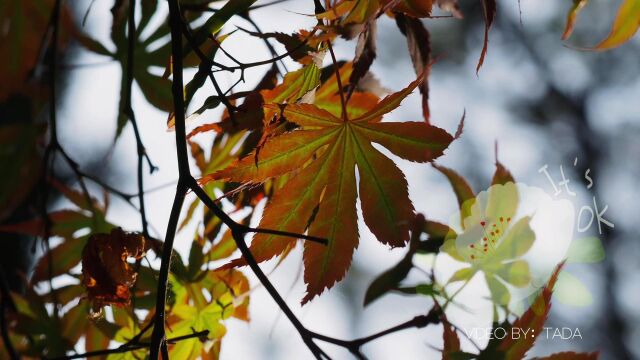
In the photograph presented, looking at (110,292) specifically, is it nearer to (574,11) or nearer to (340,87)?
(340,87)

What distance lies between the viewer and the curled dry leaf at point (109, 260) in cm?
44

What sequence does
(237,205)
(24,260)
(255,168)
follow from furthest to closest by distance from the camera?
(24,260) < (237,205) < (255,168)

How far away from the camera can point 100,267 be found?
17.5 inches

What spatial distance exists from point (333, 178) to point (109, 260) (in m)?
0.15

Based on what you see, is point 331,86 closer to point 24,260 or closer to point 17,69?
point 17,69

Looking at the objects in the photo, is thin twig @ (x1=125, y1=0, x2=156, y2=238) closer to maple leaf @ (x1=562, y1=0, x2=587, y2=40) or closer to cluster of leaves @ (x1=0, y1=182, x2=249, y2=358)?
cluster of leaves @ (x1=0, y1=182, x2=249, y2=358)

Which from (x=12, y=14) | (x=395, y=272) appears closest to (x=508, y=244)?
(x=395, y=272)

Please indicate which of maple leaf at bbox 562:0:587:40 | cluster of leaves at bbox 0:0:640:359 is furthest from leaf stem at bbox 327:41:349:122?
maple leaf at bbox 562:0:587:40

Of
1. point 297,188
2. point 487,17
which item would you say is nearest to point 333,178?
point 297,188

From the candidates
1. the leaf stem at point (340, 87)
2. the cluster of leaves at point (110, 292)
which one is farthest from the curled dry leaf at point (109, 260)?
the leaf stem at point (340, 87)

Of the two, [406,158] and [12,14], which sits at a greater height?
[12,14]

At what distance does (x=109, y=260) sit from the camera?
44 cm

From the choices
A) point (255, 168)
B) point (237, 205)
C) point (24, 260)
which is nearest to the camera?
point (255, 168)

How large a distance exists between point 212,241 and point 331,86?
148 mm
